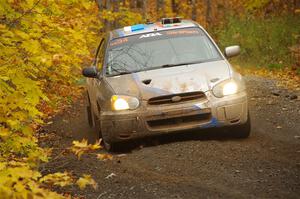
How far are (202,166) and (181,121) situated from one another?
132 cm

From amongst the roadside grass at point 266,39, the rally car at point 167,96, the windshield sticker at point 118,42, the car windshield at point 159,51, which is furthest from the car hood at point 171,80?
the roadside grass at point 266,39

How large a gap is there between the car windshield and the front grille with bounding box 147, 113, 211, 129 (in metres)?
1.14

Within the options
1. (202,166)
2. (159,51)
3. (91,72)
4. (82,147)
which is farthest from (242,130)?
(82,147)

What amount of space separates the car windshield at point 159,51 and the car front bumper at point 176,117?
1.07 metres

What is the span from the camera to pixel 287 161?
7.67m

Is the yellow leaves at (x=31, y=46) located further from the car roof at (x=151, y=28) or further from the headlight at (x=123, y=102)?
the car roof at (x=151, y=28)

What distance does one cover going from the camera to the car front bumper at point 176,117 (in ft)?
28.5

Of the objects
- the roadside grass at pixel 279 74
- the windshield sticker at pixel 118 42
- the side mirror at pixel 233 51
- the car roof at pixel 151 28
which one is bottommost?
the roadside grass at pixel 279 74

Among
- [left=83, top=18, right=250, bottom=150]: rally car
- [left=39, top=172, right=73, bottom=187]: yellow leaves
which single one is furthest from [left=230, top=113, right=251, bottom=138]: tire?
[left=39, top=172, right=73, bottom=187]: yellow leaves

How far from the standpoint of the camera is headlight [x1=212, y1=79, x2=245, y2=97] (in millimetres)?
8789

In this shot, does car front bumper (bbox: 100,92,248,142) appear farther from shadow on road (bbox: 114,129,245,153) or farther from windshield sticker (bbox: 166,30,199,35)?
windshield sticker (bbox: 166,30,199,35)

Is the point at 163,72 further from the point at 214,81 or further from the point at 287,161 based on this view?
the point at 287,161

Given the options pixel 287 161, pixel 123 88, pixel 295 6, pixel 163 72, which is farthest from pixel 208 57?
pixel 295 6

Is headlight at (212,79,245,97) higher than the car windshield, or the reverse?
the car windshield
